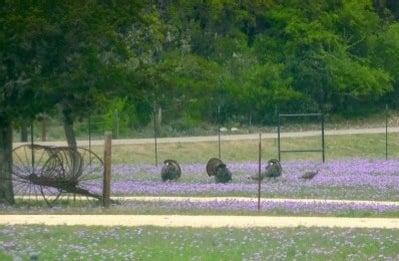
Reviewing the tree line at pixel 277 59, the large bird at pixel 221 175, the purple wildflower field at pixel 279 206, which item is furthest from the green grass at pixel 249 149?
the purple wildflower field at pixel 279 206

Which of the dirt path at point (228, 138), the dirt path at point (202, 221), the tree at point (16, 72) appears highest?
the tree at point (16, 72)

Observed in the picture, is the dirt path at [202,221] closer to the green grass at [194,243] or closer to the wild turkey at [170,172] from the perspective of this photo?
the green grass at [194,243]

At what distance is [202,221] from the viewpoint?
19.8 meters

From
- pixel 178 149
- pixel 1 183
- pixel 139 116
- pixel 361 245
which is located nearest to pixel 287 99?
pixel 139 116

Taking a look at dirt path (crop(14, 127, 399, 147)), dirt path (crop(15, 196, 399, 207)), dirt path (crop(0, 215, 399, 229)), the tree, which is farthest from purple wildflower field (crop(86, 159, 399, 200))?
dirt path (crop(14, 127, 399, 147))

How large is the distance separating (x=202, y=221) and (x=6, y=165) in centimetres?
752

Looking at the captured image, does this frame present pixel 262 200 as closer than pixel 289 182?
Yes

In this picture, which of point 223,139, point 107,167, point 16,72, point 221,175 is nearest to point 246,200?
point 107,167

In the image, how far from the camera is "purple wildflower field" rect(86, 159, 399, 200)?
2802 centimetres

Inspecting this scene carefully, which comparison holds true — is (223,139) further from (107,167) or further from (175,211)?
(175,211)

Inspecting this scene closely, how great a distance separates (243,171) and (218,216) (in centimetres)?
1615

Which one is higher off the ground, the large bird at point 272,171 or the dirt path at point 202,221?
the large bird at point 272,171

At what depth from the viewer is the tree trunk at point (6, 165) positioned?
25.5 m

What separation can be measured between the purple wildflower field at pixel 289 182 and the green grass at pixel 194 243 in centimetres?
915
